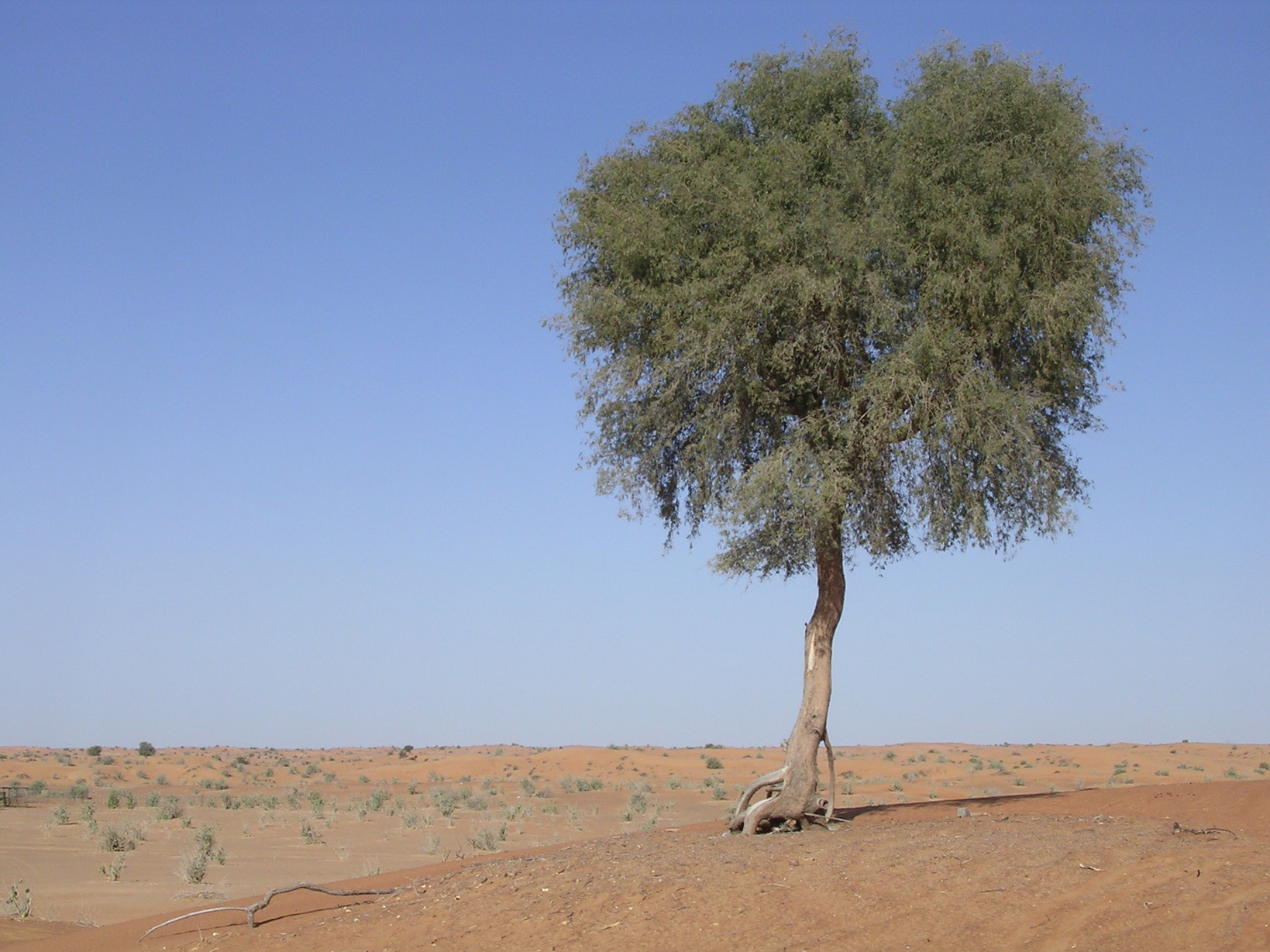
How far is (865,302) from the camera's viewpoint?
578 inches

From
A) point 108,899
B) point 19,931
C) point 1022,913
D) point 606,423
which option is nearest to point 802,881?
point 1022,913

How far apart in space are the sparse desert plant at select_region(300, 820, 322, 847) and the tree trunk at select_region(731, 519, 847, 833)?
15.3 metres

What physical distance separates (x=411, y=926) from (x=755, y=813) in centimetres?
525

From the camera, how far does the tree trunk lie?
1492 cm

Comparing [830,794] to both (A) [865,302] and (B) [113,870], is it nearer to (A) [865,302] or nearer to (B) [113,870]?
(A) [865,302]

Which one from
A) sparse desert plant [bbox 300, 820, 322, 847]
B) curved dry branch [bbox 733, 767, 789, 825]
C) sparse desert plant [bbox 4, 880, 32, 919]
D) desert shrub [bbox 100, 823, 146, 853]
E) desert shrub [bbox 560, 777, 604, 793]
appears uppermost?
curved dry branch [bbox 733, 767, 789, 825]

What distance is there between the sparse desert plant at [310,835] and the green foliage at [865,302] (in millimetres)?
15803

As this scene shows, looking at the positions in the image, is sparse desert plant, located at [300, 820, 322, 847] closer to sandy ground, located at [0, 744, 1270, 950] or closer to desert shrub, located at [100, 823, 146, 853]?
sandy ground, located at [0, 744, 1270, 950]

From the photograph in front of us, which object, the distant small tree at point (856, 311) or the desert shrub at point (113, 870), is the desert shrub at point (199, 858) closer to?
the desert shrub at point (113, 870)

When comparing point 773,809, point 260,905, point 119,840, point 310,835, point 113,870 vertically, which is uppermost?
point 773,809

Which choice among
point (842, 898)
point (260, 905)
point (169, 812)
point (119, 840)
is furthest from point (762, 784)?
point (169, 812)

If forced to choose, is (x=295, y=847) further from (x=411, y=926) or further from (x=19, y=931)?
(x=411, y=926)

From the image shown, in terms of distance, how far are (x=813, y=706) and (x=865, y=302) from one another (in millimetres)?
5630

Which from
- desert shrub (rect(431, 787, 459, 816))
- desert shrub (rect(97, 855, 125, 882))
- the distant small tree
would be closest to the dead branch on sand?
the distant small tree
